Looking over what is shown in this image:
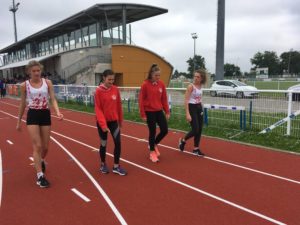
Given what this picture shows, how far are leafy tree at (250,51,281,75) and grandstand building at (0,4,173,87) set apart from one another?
276ft

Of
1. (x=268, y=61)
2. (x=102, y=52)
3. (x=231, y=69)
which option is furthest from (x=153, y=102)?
(x=268, y=61)

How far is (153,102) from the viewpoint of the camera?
21.3 ft

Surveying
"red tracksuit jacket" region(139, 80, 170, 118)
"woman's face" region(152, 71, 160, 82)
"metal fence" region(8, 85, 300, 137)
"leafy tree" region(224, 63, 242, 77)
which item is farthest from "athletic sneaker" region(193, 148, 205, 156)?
"leafy tree" region(224, 63, 242, 77)

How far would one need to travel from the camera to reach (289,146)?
757 centimetres

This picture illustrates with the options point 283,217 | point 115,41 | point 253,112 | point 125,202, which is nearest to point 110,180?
point 125,202

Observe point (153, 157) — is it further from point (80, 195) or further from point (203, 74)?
point (80, 195)

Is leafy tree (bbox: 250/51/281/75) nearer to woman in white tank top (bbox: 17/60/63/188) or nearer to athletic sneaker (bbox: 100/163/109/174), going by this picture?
athletic sneaker (bbox: 100/163/109/174)

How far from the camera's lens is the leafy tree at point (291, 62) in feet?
352

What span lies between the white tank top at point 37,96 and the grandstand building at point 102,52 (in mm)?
28486

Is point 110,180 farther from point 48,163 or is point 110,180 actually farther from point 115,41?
point 115,41

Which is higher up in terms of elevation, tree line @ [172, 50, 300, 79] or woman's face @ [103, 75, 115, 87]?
tree line @ [172, 50, 300, 79]

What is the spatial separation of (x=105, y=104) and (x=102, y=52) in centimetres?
3107

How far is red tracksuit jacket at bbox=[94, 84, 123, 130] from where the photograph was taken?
18.0ft

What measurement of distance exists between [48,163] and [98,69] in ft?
90.4
